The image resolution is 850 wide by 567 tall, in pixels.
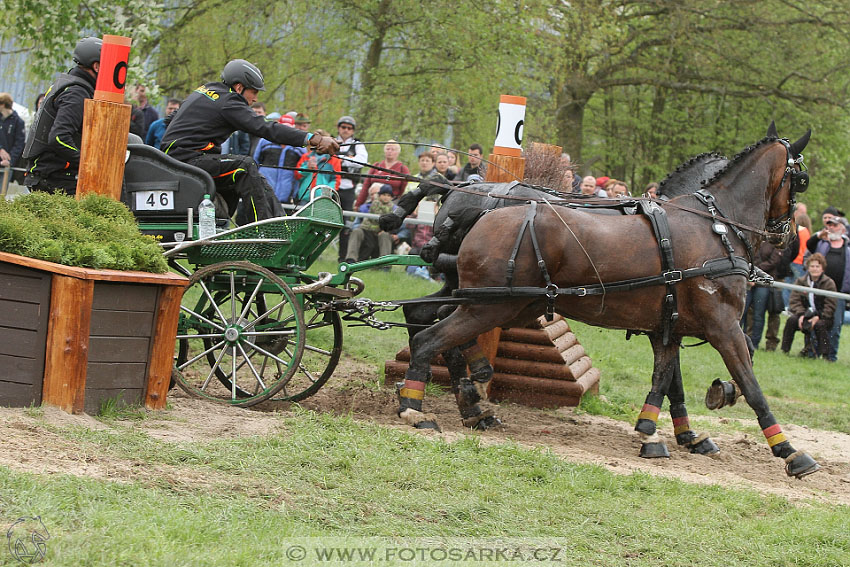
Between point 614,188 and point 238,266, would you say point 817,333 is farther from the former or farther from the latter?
point 238,266

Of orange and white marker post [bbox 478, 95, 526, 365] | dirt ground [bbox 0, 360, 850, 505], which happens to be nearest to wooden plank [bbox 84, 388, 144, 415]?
dirt ground [bbox 0, 360, 850, 505]

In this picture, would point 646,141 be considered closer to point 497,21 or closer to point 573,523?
point 497,21

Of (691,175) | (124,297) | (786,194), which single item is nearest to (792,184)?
(786,194)

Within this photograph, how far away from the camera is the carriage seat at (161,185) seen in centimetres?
746

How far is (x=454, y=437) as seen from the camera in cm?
717

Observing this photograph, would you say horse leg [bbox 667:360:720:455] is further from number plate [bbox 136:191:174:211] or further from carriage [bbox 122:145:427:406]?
number plate [bbox 136:191:174:211]

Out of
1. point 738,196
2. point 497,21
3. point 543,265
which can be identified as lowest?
point 543,265

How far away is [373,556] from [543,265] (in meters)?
3.43

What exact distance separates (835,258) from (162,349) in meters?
11.0

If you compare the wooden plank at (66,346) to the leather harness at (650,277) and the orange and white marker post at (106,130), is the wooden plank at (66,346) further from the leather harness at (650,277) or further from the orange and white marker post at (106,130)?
the leather harness at (650,277)

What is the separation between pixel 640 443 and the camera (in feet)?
26.8

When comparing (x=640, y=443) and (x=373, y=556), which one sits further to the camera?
(x=640, y=443)

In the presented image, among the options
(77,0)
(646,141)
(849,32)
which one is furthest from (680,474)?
(646,141)

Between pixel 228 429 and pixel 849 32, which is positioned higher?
pixel 849 32
